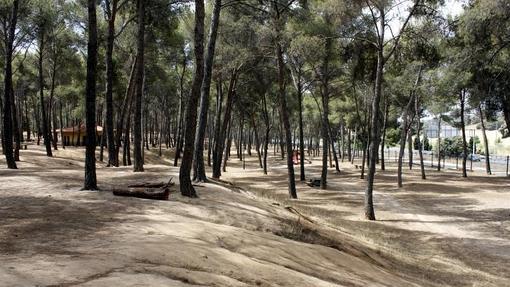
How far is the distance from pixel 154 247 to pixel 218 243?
145cm

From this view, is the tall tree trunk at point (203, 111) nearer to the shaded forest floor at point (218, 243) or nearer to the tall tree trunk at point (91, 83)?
the shaded forest floor at point (218, 243)

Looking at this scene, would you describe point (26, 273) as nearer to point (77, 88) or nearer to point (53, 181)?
point (53, 181)

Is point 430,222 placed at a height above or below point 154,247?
below

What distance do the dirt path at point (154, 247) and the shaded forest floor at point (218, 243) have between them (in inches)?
0.7

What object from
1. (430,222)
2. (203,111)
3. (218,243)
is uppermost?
(203,111)

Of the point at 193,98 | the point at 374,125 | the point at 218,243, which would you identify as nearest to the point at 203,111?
the point at 193,98

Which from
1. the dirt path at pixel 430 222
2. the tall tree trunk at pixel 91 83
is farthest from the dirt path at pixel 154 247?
the dirt path at pixel 430 222

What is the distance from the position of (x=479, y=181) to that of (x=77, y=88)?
33834 millimetres

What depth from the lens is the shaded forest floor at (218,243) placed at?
550 centimetres

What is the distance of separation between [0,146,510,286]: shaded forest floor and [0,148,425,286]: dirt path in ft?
0.06

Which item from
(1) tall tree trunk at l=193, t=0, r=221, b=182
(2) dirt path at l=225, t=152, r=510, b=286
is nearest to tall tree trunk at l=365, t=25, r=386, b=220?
(2) dirt path at l=225, t=152, r=510, b=286

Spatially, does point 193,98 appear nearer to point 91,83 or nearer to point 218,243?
point 91,83

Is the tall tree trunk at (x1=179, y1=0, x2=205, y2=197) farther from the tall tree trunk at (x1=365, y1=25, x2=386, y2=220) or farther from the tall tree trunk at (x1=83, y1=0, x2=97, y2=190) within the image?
the tall tree trunk at (x1=365, y1=25, x2=386, y2=220)

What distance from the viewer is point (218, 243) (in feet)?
25.0
